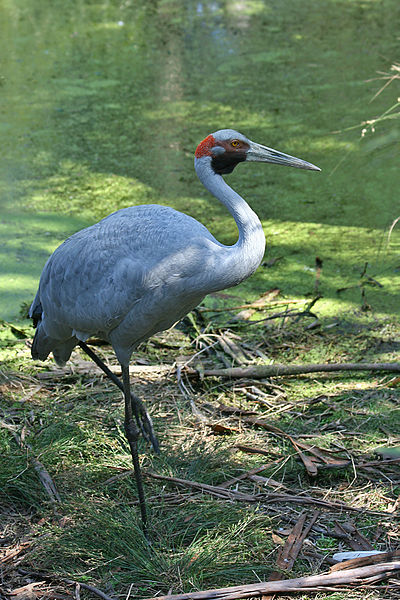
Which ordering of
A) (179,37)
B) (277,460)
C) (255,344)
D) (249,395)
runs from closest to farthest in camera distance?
(277,460) < (249,395) < (255,344) < (179,37)

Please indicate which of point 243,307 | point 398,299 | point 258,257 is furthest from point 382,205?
point 258,257

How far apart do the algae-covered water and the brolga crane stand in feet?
4.77

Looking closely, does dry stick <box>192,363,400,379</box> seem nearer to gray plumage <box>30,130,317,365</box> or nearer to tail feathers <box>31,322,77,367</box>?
tail feathers <box>31,322,77,367</box>

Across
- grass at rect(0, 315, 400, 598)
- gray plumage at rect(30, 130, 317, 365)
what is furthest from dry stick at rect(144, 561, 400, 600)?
gray plumage at rect(30, 130, 317, 365)

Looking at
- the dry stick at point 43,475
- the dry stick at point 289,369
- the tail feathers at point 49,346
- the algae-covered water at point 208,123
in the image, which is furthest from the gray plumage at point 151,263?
the algae-covered water at point 208,123

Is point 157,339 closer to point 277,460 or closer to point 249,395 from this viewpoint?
point 249,395

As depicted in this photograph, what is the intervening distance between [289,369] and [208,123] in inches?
130

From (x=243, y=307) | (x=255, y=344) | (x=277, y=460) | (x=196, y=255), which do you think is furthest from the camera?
(x=243, y=307)

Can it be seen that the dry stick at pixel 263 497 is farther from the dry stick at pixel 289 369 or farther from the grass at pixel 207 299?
the dry stick at pixel 289 369

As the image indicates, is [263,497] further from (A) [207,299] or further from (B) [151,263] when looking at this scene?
(A) [207,299]

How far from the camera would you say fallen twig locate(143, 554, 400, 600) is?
2281 mm

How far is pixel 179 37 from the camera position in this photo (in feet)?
27.2

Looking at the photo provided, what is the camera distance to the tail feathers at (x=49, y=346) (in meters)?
3.13

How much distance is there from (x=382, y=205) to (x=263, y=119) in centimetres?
172
